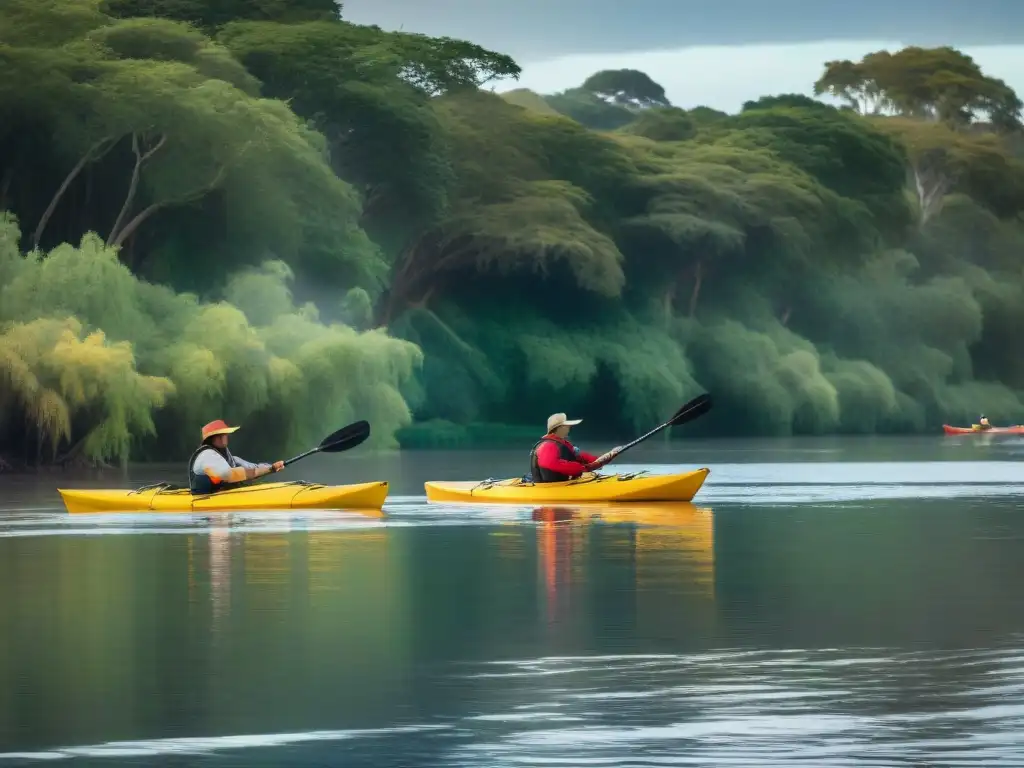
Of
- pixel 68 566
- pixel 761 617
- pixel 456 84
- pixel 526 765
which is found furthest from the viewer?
pixel 456 84

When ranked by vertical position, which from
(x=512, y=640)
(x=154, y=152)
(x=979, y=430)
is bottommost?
(x=979, y=430)

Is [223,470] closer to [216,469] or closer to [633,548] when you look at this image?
[216,469]

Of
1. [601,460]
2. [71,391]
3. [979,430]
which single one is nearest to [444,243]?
[979,430]

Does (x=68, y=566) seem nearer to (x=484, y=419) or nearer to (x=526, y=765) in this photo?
(x=526, y=765)

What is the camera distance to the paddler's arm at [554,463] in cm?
3334

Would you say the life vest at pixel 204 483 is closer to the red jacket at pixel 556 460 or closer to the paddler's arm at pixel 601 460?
the red jacket at pixel 556 460

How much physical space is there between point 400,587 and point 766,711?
26.7 ft

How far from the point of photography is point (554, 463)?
110ft

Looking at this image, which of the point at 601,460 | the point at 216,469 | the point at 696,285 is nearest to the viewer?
the point at 216,469

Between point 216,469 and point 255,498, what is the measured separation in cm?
68

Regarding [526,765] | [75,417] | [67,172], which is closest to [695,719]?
[526,765]

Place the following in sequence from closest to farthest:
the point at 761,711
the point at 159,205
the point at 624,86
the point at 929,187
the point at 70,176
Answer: the point at 761,711
the point at 70,176
the point at 159,205
the point at 929,187
the point at 624,86

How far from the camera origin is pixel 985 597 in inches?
775

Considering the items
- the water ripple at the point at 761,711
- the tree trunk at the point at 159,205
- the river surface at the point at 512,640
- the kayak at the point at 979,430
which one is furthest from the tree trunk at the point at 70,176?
the kayak at the point at 979,430
